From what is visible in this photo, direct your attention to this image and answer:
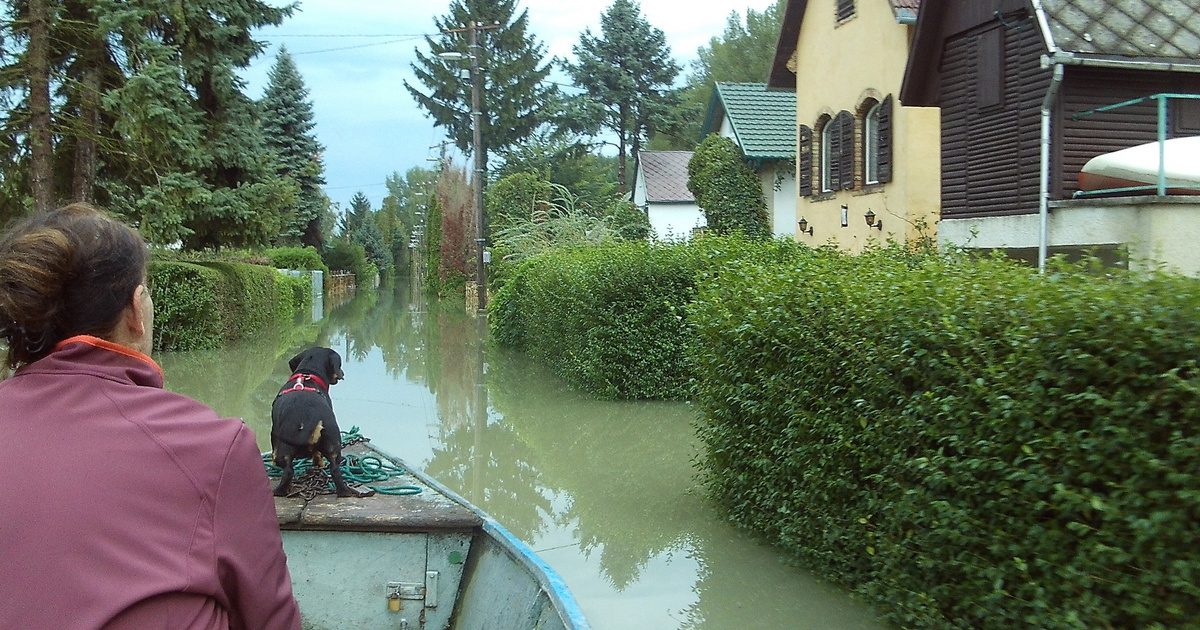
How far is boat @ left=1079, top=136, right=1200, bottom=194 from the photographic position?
11.9m

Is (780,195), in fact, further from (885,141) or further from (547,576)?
(547,576)

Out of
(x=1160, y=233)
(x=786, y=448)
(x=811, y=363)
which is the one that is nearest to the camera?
(x=811, y=363)

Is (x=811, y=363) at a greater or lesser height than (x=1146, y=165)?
lesser

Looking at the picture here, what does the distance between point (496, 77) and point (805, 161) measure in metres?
38.0

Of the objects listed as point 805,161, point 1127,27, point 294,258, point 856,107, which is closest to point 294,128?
point 294,258

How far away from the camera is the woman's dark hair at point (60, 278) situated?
6.84 ft

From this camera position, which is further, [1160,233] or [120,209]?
[120,209]

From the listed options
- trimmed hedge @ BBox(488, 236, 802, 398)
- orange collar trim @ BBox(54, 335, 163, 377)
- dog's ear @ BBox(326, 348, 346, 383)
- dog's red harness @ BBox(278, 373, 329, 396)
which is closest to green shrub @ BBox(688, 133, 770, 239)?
trimmed hedge @ BBox(488, 236, 802, 398)

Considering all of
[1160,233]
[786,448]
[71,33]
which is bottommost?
[786,448]

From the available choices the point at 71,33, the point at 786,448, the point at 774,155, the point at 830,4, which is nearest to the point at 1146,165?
the point at 786,448

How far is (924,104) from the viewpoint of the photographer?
17703 millimetres

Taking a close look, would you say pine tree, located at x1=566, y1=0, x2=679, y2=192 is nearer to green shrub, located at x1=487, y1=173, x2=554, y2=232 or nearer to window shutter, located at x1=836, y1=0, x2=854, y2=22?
green shrub, located at x1=487, y1=173, x2=554, y2=232

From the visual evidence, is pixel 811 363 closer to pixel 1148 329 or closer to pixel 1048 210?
pixel 1148 329

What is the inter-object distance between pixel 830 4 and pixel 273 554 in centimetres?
2245
